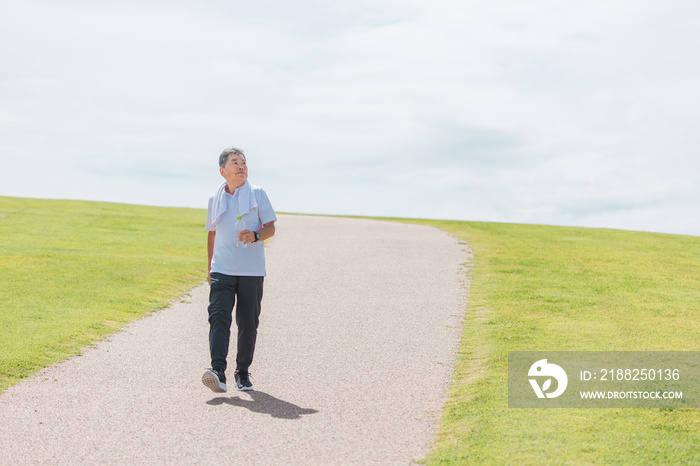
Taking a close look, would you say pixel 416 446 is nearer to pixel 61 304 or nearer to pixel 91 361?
pixel 91 361

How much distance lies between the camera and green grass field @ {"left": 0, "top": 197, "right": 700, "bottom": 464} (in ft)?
17.4

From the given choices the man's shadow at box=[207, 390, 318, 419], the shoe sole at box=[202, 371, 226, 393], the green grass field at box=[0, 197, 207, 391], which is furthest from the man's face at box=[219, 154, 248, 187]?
the green grass field at box=[0, 197, 207, 391]

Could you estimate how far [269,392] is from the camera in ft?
22.5

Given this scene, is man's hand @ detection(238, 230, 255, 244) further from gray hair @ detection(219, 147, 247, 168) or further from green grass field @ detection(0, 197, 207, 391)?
green grass field @ detection(0, 197, 207, 391)

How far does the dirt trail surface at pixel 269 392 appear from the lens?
524 cm

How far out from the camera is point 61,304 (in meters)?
11.5

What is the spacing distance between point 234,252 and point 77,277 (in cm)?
901

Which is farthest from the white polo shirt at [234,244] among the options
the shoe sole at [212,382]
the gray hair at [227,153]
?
the shoe sole at [212,382]

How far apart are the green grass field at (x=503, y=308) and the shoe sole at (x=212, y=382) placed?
7.18ft

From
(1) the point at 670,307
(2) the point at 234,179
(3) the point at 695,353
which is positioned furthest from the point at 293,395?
(1) the point at 670,307

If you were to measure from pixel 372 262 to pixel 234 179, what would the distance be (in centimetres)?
1049

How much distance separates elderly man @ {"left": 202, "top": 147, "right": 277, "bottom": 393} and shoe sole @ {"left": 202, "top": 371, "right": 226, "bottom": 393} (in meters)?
0.02

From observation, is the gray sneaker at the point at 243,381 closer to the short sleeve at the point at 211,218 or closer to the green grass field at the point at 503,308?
the short sleeve at the point at 211,218

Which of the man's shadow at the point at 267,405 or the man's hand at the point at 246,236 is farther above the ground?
the man's hand at the point at 246,236
